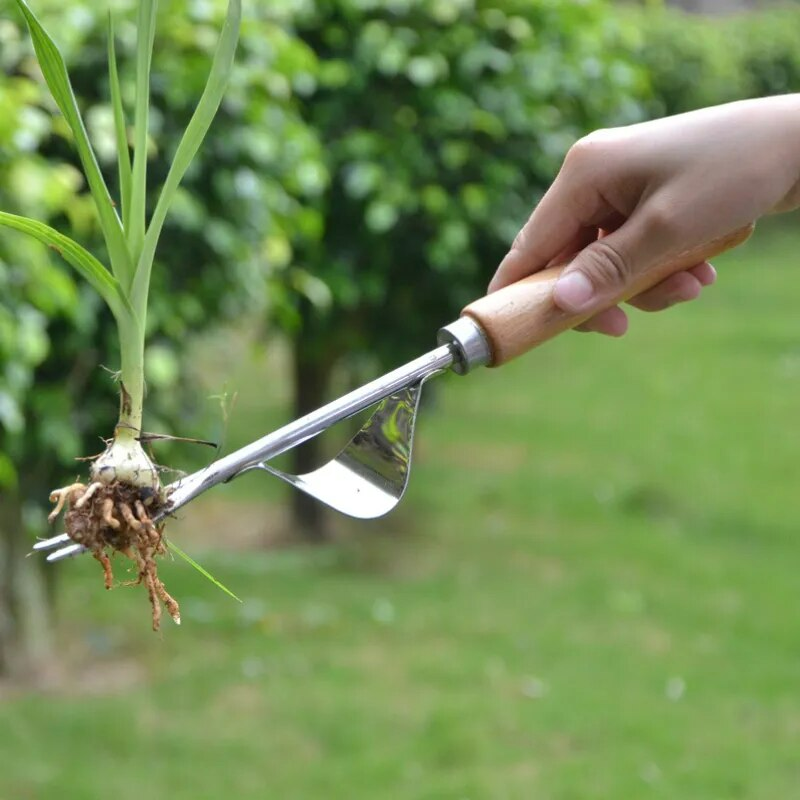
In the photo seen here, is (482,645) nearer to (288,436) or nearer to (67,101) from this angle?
(288,436)

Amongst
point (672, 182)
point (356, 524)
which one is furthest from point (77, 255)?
point (356, 524)

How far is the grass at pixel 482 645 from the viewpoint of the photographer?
11.4ft

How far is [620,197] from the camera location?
1.66 m

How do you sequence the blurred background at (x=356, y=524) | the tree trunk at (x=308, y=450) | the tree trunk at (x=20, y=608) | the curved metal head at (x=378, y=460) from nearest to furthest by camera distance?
the curved metal head at (x=378, y=460), the blurred background at (x=356, y=524), the tree trunk at (x=20, y=608), the tree trunk at (x=308, y=450)

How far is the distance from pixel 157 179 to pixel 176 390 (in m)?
0.68

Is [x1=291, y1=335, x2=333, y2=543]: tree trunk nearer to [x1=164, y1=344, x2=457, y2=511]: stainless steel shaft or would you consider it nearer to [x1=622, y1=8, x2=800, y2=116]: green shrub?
[x1=164, y1=344, x2=457, y2=511]: stainless steel shaft

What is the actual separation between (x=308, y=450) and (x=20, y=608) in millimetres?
1768

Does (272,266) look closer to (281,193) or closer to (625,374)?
(281,193)

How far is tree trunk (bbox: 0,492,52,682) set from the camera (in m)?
3.76

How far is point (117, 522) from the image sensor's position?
1.30m

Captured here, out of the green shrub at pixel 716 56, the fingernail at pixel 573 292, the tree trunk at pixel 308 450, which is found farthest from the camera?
the green shrub at pixel 716 56

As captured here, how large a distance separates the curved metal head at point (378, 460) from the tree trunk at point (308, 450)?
3833 millimetres

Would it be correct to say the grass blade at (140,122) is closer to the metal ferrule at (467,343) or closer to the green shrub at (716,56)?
the metal ferrule at (467,343)

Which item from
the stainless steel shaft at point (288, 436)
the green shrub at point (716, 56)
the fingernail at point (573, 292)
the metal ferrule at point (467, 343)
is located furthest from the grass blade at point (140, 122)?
the green shrub at point (716, 56)
